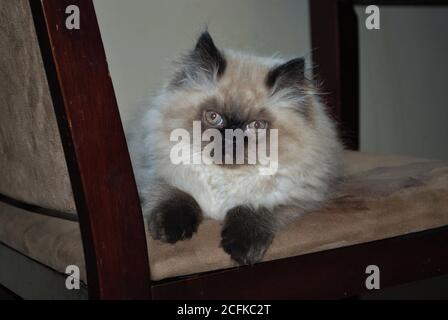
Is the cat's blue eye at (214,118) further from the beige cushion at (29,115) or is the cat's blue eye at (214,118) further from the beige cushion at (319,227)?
the beige cushion at (29,115)

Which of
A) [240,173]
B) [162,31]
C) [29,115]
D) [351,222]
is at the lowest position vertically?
[351,222]

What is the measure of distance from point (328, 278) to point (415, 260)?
A: 242 millimetres

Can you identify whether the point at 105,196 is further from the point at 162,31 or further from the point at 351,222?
the point at 162,31

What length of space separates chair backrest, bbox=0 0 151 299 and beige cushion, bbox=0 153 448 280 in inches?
3.1

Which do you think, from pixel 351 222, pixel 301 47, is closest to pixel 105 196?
pixel 351 222

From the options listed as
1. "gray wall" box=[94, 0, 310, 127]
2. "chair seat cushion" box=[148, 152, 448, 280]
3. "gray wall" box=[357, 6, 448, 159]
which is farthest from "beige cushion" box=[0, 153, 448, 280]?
"gray wall" box=[357, 6, 448, 159]

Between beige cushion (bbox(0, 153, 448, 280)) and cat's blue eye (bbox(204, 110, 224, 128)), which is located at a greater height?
cat's blue eye (bbox(204, 110, 224, 128))

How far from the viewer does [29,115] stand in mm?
1018

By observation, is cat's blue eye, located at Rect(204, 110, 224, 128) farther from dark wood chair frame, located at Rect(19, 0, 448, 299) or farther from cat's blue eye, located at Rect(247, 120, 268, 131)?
dark wood chair frame, located at Rect(19, 0, 448, 299)

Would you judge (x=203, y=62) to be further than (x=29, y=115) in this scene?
Yes

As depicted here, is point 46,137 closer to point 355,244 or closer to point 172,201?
point 172,201

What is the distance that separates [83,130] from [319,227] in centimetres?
52

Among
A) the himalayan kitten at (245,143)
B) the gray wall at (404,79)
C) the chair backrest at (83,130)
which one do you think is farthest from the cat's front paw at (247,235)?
the gray wall at (404,79)

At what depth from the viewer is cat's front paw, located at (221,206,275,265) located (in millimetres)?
1018
